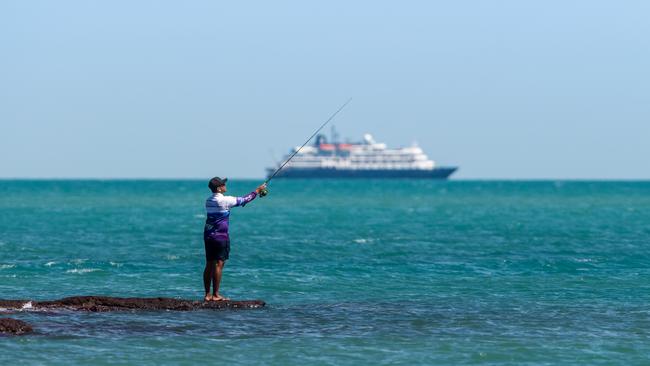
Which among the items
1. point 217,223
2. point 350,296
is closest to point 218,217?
point 217,223

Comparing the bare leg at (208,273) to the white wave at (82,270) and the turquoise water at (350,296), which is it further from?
the white wave at (82,270)

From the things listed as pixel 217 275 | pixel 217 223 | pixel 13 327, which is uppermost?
pixel 217 223

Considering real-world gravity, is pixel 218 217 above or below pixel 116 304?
above

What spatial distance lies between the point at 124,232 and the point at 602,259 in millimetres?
19772

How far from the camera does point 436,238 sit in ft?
128

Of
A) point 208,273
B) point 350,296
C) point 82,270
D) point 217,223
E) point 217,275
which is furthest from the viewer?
point 82,270

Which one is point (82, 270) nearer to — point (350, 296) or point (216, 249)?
point (350, 296)

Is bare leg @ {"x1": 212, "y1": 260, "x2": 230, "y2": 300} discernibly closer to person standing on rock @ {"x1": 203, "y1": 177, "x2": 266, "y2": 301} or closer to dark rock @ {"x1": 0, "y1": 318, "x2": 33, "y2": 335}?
person standing on rock @ {"x1": 203, "y1": 177, "x2": 266, "y2": 301}

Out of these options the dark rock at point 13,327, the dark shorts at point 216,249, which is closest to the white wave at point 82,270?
the dark shorts at point 216,249

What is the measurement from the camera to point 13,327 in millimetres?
14672

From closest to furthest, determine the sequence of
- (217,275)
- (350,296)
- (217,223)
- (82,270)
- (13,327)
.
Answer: (13,327) → (217,223) → (217,275) → (350,296) → (82,270)

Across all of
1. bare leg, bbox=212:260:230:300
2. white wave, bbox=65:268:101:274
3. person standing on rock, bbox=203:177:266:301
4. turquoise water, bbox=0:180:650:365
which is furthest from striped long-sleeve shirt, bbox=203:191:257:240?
white wave, bbox=65:268:101:274

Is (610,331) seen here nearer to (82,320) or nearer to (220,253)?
(220,253)

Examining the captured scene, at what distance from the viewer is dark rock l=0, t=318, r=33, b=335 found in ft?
47.9
